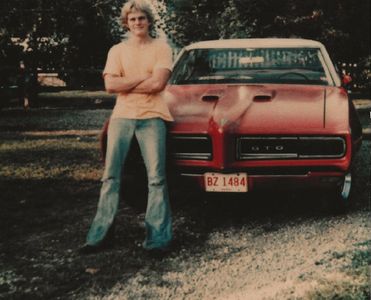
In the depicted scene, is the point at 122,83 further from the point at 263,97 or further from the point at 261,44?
the point at 261,44

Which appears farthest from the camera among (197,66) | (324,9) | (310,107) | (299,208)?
(324,9)

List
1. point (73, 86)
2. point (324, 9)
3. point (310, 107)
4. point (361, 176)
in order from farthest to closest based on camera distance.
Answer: point (73, 86), point (324, 9), point (361, 176), point (310, 107)

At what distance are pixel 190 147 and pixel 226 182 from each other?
399 millimetres

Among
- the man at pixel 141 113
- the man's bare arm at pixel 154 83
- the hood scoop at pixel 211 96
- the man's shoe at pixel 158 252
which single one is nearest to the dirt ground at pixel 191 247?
the man's shoe at pixel 158 252

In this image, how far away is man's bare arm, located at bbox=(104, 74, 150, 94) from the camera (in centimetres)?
437

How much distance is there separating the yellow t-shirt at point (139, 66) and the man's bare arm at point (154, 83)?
0.05 m

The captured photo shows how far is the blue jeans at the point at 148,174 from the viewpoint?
14.5 ft

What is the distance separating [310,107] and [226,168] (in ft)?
2.99

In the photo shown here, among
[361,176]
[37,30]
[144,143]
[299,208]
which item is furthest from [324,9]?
[144,143]

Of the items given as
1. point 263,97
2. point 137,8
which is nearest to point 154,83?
point 137,8

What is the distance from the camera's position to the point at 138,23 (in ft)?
14.3

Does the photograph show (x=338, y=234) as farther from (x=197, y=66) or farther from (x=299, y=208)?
(x=197, y=66)

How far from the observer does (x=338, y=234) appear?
4867 mm

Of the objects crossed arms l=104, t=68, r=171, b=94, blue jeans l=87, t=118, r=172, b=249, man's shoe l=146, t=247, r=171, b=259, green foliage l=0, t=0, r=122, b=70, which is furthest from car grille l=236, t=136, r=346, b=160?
green foliage l=0, t=0, r=122, b=70
